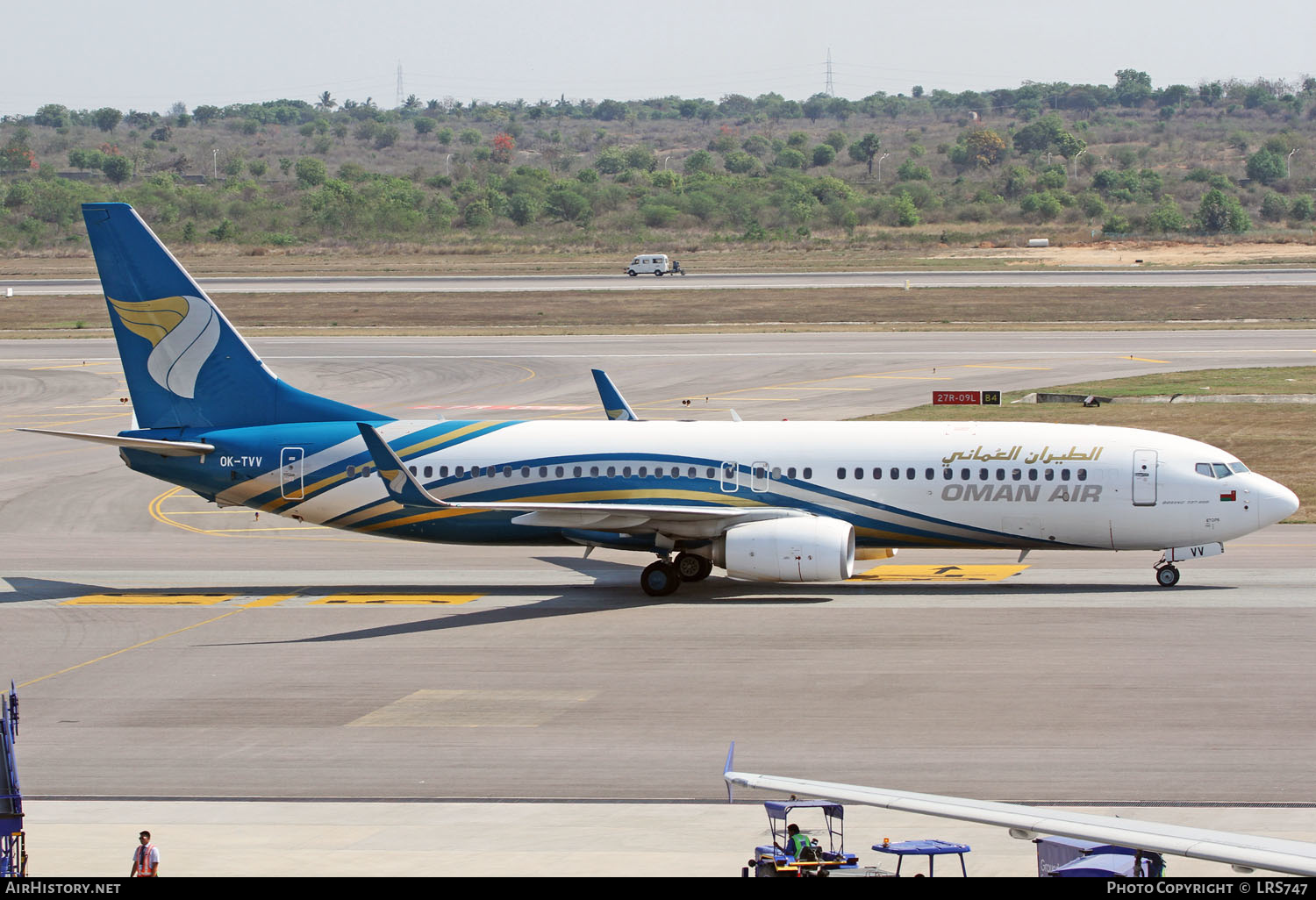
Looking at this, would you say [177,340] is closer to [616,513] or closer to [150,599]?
[150,599]

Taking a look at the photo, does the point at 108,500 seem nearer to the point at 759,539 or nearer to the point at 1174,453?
the point at 759,539

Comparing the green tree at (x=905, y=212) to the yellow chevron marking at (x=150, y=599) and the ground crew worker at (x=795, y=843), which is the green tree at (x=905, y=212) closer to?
the yellow chevron marking at (x=150, y=599)

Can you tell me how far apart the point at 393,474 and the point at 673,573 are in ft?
24.3

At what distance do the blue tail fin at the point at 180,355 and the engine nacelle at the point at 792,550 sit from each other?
426 inches

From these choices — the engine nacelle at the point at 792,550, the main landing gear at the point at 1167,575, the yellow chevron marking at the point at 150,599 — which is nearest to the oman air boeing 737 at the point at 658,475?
the engine nacelle at the point at 792,550

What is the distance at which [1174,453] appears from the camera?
34.3 meters

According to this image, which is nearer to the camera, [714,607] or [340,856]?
[340,856]

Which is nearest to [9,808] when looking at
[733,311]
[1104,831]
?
[1104,831]

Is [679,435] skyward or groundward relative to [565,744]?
skyward

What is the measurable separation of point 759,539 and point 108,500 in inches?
1063

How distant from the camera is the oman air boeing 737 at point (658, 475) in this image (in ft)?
111

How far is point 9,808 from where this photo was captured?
16.0 m
